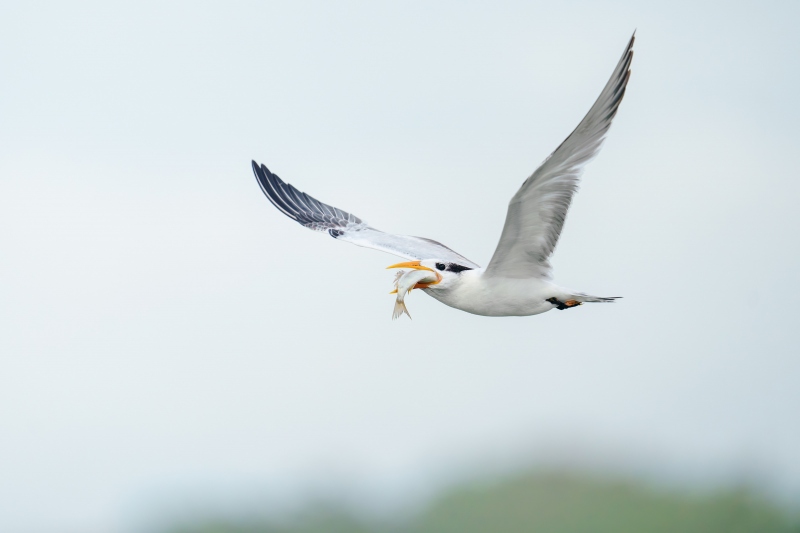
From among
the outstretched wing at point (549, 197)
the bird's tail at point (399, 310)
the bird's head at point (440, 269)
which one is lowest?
the bird's tail at point (399, 310)

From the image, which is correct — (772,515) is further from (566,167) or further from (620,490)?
(566,167)

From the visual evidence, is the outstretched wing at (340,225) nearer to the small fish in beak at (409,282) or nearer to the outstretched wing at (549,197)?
the small fish in beak at (409,282)

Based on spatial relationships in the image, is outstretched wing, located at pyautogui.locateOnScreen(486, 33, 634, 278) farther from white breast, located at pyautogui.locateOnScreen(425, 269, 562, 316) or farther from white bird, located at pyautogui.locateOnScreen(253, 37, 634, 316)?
white breast, located at pyautogui.locateOnScreen(425, 269, 562, 316)

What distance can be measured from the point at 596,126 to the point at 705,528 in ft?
308

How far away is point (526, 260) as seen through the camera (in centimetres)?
1894

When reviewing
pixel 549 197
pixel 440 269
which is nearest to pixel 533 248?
pixel 549 197

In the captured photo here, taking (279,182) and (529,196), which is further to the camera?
(279,182)

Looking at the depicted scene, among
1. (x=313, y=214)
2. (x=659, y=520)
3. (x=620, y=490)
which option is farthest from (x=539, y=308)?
(x=620, y=490)

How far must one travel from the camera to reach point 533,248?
61.4ft

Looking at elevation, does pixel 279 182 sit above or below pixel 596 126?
above

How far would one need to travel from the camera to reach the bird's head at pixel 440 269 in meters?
19.4

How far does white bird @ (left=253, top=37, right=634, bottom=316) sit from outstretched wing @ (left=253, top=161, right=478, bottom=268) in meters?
0.16

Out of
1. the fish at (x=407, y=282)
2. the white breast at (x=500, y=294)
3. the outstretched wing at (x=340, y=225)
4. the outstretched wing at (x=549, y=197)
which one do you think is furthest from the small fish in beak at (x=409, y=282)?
the outstretched wing at (x=340, y=225)

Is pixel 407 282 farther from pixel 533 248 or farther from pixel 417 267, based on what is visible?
pixel 533 248
